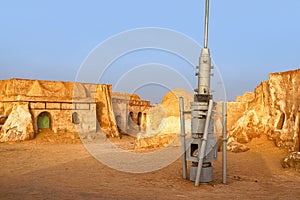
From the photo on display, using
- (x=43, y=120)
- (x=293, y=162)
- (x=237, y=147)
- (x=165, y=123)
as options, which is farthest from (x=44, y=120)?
(x=293, y=162)

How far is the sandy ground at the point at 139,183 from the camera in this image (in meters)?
6.09

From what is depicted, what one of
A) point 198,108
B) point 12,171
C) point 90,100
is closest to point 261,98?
point 198,108

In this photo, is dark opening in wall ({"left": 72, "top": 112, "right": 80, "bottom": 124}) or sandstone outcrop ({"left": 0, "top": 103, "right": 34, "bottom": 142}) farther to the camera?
dark opening in wall ({"left": 72, "top": 112, "right": 80, "bottom": 124})

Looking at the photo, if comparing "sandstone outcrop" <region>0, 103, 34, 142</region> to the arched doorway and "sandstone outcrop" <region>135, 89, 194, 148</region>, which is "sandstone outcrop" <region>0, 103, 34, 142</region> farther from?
"sandstone outcrop" <region>135, 89, 194, 148</region>

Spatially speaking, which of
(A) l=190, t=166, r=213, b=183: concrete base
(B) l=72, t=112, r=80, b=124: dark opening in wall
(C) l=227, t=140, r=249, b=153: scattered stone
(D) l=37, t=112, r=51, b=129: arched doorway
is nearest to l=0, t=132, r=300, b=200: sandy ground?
(A) l=190, t=166, r=213, b=183: concrete base

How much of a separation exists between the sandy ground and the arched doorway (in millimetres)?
11396

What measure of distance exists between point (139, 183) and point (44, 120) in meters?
16.2

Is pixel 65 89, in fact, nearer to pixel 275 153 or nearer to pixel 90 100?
pixel 90 100

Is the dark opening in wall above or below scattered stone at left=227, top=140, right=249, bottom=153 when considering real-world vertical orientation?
above

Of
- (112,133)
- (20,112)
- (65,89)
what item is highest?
(65,89)

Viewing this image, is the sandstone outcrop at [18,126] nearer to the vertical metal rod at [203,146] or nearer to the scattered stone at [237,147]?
the scattered stone at [237,147]

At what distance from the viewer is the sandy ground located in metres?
6.09

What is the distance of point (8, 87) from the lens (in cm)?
2280

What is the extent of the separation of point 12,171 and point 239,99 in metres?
16.9
